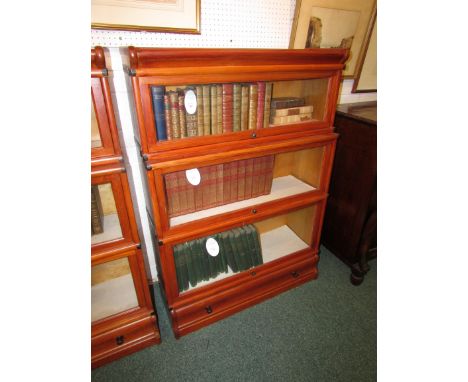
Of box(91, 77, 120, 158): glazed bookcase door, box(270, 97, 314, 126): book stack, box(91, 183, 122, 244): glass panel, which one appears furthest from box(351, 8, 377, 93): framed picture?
box(91, 183, 122, 244): glass panel

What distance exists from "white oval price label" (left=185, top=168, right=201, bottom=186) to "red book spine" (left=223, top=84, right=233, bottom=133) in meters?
0.26

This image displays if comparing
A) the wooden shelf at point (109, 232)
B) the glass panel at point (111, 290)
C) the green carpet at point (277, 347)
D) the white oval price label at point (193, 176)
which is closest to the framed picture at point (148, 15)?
the white oval price label at point (193, 176)

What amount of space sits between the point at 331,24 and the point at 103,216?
5.85 feet

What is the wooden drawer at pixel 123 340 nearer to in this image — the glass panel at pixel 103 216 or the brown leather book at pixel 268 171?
the glass panel at pixel 103 216

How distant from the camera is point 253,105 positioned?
1.28 metres

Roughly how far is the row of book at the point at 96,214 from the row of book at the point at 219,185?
1.08 ft

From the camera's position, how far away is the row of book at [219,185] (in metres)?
1.35

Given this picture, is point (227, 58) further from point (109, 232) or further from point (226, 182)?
point (109, 232)

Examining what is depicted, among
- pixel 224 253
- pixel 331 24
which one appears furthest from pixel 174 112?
pixel 331 24

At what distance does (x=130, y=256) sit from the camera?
4.19 ft
